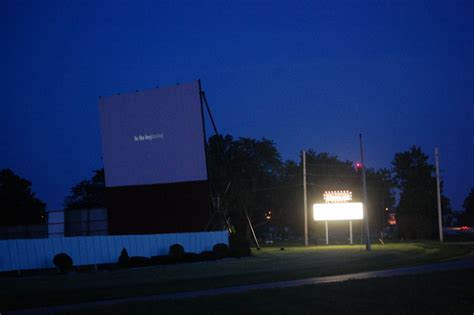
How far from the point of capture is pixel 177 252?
42.1 meters

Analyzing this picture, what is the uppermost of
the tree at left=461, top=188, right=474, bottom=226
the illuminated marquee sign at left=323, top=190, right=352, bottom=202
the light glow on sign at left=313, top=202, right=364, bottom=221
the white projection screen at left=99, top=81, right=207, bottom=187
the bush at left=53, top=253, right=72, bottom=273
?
the white projection screen at left=99, top=81, right=207, bottom=187

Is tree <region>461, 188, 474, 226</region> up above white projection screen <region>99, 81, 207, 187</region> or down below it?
below

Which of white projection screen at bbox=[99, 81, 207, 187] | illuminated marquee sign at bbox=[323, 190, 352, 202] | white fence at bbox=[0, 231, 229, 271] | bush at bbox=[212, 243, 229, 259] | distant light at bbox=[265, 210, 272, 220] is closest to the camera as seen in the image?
white fence at bbox=[0, 231, 229, 271]

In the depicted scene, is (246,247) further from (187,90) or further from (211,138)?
(211,138)

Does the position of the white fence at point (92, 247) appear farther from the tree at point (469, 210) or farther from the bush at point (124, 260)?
the tree at point (469, 210)

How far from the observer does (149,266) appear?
1516 inches

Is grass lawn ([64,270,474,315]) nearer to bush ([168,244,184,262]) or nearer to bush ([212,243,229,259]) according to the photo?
A: bush ([168,244,184,262])

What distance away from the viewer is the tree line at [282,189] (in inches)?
3275

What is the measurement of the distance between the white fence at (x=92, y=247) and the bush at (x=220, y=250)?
1.23 m

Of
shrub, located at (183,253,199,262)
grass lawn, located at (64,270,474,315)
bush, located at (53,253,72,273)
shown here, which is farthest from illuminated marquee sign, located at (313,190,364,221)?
grass lawn, located at (64,270,474,315)

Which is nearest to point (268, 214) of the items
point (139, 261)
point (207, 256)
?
point (207, 256)

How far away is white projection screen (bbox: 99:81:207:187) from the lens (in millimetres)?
49938

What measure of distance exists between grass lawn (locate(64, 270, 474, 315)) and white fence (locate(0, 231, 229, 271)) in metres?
20.1

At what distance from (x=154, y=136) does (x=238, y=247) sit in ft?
37.7
